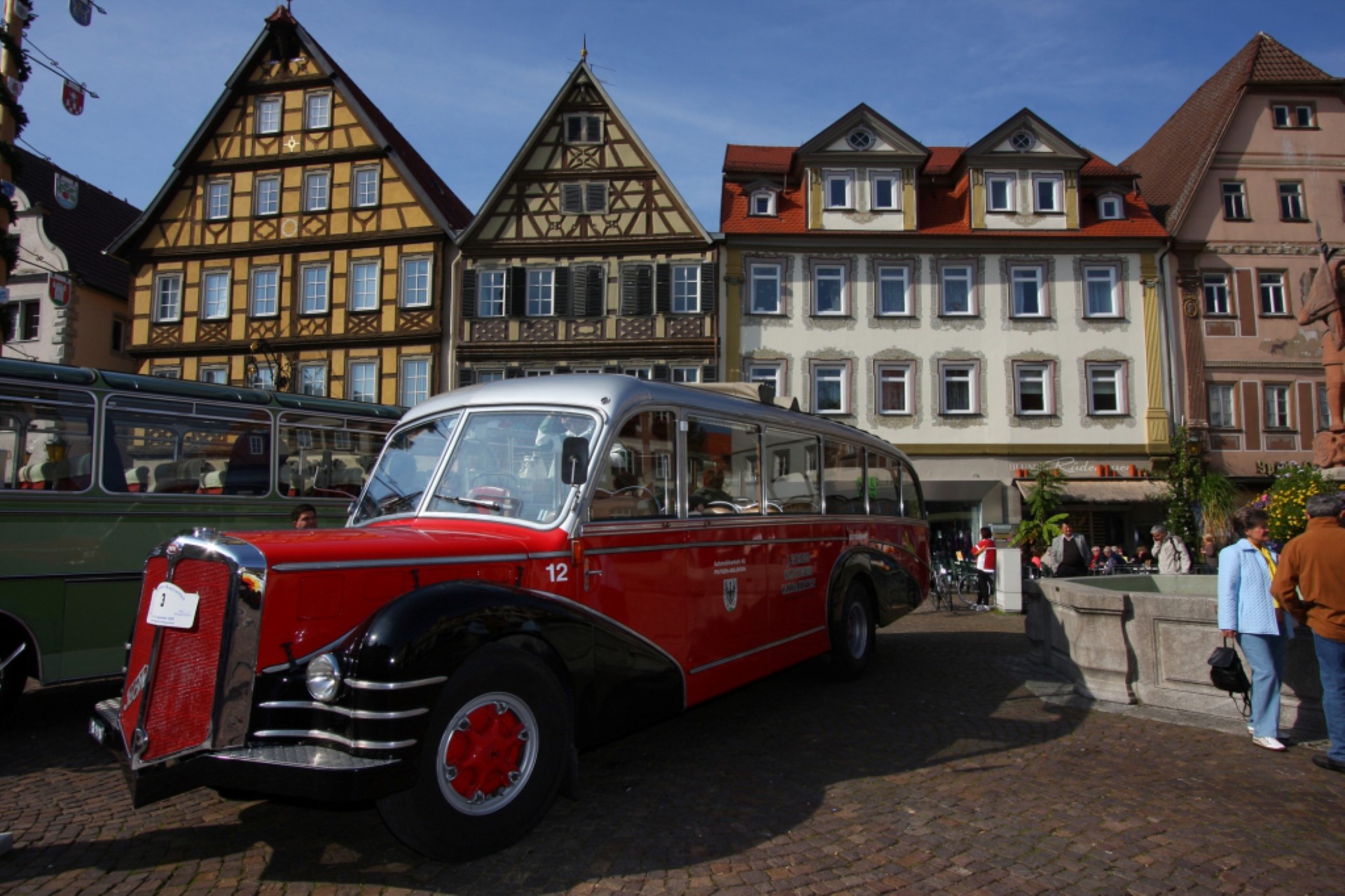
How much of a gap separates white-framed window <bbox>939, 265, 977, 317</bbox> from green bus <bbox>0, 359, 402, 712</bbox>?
68.4ft

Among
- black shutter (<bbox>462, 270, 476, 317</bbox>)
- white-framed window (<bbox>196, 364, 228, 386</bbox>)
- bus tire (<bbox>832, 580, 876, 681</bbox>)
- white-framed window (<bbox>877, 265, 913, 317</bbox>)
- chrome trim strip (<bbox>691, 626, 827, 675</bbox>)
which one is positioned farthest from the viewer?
white-framed window (<bbox>877, 265, 913, 317</bbox>)

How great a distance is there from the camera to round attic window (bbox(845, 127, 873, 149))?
26.0 meters

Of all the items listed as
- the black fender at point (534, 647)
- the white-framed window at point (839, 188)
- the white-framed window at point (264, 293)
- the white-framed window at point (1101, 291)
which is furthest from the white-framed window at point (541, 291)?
the black fender at point (534, 647)

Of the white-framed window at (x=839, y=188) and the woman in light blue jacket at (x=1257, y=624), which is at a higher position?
the white-framed window at (x=839, y=188)

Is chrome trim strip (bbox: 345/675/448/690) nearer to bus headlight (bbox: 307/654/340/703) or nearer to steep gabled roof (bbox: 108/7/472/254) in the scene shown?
bus headlight (bbox: 307/654/340/703)

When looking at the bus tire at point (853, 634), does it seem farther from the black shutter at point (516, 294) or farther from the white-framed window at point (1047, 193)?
the white-framed window at point (1047, 193)

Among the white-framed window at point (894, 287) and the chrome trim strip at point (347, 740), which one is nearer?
the chrome trim strip at point (347, 740)

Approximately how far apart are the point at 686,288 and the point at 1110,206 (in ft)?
43.1

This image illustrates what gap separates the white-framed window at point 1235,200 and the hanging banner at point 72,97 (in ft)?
92.8

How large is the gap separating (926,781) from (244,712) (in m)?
3.80

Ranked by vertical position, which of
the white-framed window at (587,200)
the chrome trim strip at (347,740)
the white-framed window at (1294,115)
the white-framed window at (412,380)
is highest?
the white-framed window at (1294,115)

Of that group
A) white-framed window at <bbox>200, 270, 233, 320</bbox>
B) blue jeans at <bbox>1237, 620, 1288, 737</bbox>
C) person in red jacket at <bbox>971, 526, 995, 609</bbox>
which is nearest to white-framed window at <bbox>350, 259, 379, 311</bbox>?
white-framed window at <bbox>200, 270, 233, 320</bbox>

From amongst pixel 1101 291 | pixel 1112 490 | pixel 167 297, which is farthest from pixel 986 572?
pixel 167 297

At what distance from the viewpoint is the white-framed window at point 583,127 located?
25.5 meters
